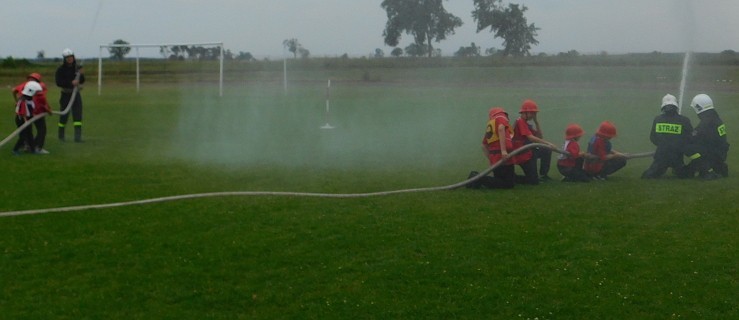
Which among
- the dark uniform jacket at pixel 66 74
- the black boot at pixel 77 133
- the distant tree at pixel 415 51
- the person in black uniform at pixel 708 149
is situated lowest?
the black boot at pixel 77 133

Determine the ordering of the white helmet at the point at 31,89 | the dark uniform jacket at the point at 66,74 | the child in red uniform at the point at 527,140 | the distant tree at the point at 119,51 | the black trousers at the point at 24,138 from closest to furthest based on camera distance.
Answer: the child in red uniform at the point at 527,140
the white helmet at the point at 31,89
the black trousers at the point at 24,138
the dark uniform jacket at the point at 66,74
the distant tree at the point at 119,51

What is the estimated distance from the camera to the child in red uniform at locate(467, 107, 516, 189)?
12430 mm

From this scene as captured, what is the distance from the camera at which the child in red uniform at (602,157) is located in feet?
44.0

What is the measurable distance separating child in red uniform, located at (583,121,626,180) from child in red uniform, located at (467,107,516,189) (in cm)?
161

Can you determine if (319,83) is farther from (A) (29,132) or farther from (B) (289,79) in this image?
(A) (29,132)

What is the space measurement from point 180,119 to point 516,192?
17755 mm

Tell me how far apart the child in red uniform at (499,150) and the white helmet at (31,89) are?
9.26 m

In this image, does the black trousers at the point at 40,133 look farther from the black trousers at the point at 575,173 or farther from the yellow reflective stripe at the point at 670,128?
the yellow reflective stripe at the point at 670,128

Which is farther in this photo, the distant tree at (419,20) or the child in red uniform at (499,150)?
the distant tree at (419,20)

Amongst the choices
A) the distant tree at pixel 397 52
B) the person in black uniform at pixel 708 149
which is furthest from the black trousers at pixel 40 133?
the distant tree at pixel 397 52

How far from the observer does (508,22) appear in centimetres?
1870

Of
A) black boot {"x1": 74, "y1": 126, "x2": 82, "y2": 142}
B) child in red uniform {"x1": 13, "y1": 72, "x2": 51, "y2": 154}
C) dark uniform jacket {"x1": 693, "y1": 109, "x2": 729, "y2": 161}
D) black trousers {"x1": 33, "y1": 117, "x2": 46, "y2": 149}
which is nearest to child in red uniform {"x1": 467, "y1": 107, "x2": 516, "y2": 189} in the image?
dark uniform jacket {"x1": 693, "y1": 109, "x2": 729, "y2": 161}

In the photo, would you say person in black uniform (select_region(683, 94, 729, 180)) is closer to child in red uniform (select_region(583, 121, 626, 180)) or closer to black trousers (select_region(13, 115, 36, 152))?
child in red uniform (select_region(583, 121, 626, 180))

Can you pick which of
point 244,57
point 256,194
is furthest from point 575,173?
point 244,57
